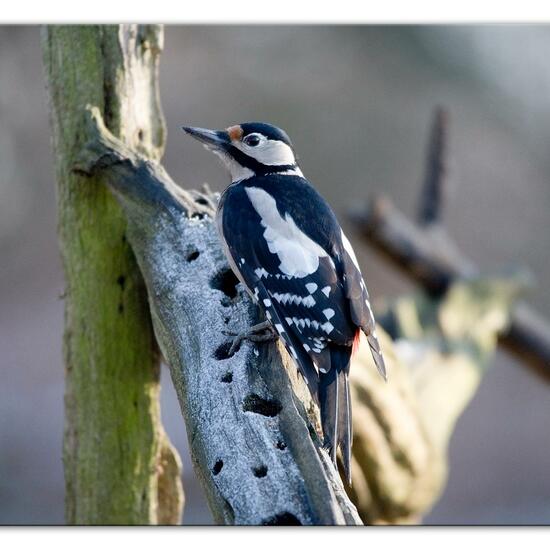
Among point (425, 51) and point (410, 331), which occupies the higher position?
point (425, 51)

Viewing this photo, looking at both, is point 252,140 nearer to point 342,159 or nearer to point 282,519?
point 282,519

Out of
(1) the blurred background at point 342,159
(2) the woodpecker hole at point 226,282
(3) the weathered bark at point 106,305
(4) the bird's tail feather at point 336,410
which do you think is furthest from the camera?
(1) the blurred background at point 342,159

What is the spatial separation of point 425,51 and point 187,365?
5.16 ft

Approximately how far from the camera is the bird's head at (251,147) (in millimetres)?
1904

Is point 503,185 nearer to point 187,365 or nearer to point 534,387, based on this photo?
point 534,387

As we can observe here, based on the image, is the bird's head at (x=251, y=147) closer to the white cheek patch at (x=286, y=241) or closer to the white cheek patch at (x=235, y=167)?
the white cheek patch at (x=235, y=167)

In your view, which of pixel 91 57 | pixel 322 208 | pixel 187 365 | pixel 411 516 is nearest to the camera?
pixel 187 365

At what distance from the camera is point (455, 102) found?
122 inches

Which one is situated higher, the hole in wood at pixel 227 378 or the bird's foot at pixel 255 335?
the bird's foot at pixel 255 335

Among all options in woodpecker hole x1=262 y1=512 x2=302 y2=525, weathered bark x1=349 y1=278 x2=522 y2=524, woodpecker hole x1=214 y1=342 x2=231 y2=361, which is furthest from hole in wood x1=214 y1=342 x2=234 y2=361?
weathered bark x1=349 y1=278 x2=522 y2=524

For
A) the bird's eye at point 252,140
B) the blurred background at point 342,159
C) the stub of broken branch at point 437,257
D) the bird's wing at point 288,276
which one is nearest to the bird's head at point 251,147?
the bird's eye at point 252,140

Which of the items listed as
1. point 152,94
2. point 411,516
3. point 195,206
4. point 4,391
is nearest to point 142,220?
point 195,206

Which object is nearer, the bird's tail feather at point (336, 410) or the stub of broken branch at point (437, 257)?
the bird's tail feather at point (336, 410)

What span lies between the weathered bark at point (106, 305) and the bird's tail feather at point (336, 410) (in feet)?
2.36
